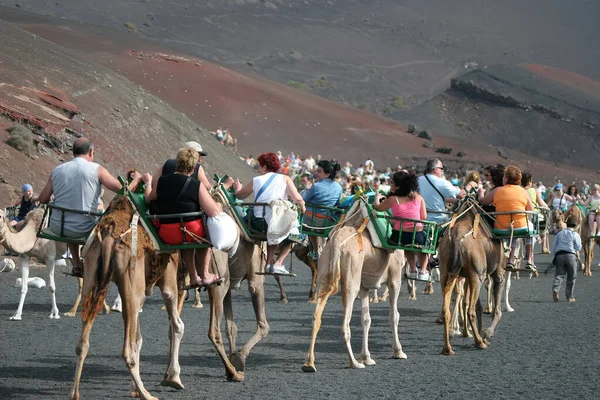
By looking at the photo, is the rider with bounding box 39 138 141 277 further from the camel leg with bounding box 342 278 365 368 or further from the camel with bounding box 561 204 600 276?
the camel with bounding box 561 204 600 276

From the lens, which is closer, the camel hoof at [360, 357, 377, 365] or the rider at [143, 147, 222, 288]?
the rider at [143, 147, 222, 288]

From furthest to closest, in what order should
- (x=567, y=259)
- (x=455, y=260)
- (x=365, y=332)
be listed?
(x=567, y=259) < (x=455, y=260) < (x=365, y=332)

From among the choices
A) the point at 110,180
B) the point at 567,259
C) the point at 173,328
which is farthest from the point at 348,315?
the point at 567,259

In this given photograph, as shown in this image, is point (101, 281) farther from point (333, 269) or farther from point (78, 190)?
point (333, 269)

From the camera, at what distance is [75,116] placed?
43.2 metres

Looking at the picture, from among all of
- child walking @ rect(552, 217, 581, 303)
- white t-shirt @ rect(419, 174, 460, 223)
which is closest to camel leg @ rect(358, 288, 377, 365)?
white t-shirt @ rect(419, 174, 460, 223)

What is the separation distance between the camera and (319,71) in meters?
153

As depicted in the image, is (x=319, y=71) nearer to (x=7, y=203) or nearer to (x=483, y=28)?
(x=483, y=28)

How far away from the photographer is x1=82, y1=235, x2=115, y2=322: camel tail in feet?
32.9

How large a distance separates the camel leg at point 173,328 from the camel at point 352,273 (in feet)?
6.19

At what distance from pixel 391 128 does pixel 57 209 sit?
88.4m

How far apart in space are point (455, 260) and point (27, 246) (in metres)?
7.31

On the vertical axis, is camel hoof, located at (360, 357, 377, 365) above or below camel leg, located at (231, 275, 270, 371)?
below

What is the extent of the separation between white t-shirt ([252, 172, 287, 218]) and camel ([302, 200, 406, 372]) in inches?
36.4
